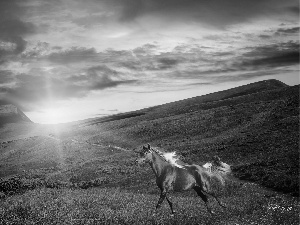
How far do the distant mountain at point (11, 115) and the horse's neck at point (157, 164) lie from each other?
483 ft

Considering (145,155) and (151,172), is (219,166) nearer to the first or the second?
(145,155)

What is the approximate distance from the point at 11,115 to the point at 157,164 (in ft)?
521

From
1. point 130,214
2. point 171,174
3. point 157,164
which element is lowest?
point 130,214

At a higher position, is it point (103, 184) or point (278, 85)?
point (278, 85)

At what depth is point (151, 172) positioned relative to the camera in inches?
1172

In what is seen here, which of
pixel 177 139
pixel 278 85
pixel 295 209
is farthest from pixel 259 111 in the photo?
pixel 278 85

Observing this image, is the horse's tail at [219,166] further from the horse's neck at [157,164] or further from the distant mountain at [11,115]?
the distant mountain at [11,115]

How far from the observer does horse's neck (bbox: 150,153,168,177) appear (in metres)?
10.1

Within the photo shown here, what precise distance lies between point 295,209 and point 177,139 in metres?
43.6

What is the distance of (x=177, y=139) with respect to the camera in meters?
56.1

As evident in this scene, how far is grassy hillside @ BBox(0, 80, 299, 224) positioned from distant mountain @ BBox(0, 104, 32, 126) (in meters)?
79.9

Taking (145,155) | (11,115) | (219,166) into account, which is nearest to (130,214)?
(145,155)

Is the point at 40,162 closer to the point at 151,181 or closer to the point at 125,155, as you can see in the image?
the point at 125,155

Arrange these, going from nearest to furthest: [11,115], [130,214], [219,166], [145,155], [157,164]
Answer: [145,155] → [130,214] → [157,164] → [219,166] → [11,115]
